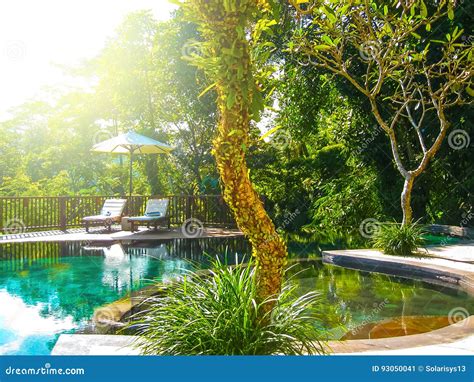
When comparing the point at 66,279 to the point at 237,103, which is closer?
the point at 237,103

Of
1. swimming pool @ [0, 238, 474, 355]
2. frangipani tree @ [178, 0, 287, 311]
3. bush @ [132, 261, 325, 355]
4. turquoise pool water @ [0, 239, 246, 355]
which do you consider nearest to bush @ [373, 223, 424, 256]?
swimming pool @ [0, 238, 474, 355]

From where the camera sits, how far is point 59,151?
81.7 ft

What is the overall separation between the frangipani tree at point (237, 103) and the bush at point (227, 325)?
128mm

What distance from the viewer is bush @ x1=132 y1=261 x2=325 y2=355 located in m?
2.65

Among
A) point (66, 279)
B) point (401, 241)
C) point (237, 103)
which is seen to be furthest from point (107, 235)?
point (237, 103)

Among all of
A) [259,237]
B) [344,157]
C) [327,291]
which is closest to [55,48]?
[344,157]

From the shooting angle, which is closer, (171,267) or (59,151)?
(171,267)

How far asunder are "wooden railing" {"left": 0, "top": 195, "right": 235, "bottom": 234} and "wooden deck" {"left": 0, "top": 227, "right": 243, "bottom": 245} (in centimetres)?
59

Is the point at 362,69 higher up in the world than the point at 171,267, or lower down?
higher up

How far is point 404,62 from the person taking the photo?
8.66 metres

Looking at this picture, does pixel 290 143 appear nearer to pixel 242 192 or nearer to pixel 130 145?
pixel 130 145

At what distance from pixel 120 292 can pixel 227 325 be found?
3.74 m
